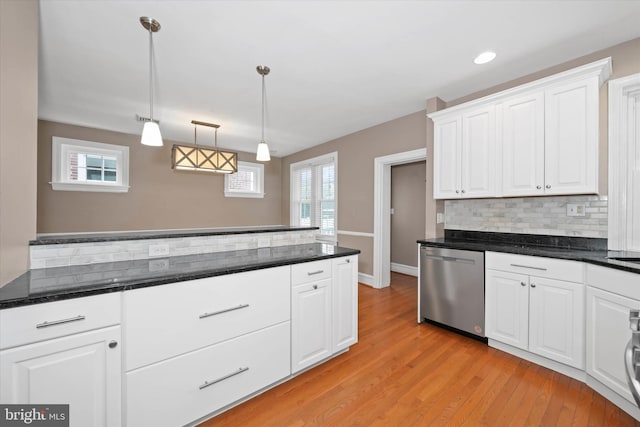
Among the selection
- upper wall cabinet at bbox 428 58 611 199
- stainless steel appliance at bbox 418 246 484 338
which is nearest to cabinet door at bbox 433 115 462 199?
upper wall cabinet at bbox 428 58 611 199

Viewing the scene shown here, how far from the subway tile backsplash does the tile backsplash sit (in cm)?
222

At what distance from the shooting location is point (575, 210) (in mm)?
2318

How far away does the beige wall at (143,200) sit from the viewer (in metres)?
3.86

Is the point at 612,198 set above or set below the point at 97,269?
above

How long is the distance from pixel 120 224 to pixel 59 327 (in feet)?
13.3

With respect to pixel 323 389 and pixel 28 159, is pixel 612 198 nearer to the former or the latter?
pixel 323 389

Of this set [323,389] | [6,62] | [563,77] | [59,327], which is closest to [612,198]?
[563,77]

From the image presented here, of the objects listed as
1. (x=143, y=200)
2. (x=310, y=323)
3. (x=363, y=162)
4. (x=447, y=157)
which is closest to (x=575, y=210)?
(x=447, y=157)

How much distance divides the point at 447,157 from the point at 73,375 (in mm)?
3354

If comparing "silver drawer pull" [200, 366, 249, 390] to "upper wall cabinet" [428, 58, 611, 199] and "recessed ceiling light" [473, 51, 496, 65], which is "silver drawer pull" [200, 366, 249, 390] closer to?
"upper wall cabinet" [428, 58, 611, 199]

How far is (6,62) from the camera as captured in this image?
51.3 inches

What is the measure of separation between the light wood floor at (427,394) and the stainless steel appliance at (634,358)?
1.15 metres

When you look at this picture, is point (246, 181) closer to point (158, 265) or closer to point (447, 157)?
point (447, 157)

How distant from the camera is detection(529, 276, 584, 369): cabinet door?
188cm
